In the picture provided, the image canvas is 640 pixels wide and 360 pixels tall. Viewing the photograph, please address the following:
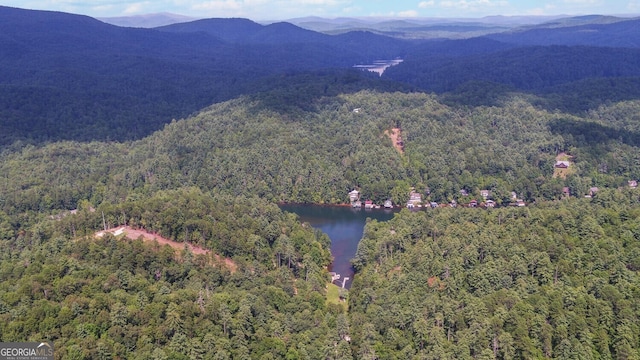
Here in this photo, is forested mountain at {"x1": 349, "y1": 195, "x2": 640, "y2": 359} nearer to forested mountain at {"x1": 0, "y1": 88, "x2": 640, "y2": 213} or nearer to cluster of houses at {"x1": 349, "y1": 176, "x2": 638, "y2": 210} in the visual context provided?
cluster of houses at {"x1": 349, "y1": 176, "x2": 638, "y2": 210}

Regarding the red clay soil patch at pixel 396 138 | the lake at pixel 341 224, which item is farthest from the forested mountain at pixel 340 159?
the lake at pixel 341 224

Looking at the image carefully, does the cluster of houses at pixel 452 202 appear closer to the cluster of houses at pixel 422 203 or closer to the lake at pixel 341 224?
the cluster of houses at pixel 422 203

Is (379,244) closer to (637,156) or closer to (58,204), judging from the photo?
(58,204)

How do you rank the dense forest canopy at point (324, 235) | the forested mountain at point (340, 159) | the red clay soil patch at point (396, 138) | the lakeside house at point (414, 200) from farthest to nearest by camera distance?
the red clay soil patch at point (396, 138), the forested mountain at point (340, 159), the lakeside house at point (414, 200), the dense forest canopy at point (324, 235)

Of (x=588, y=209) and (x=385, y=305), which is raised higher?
(x=588, y=209)

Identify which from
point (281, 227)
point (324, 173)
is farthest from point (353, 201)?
point (281, 227)

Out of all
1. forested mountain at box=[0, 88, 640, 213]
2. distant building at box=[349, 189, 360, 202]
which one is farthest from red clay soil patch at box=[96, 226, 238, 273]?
distant building at box=[349, 189, 360, 202]
